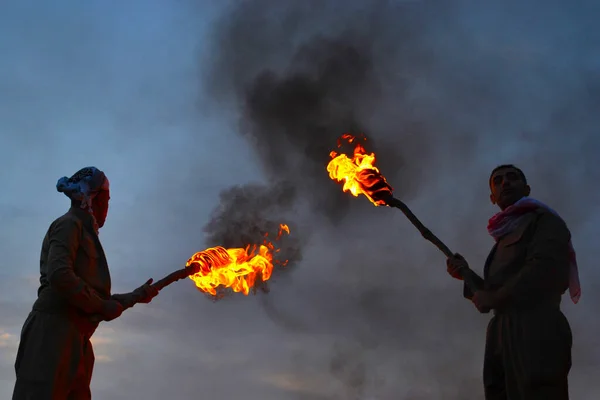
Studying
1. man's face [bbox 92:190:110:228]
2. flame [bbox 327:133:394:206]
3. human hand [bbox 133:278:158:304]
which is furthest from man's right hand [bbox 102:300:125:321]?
flame [bbox 327:133:394:206]

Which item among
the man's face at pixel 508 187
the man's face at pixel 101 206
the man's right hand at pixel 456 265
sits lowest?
the man's right hand at pixel 456 265

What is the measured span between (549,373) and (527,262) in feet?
4.42

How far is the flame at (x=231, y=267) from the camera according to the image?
10.4 metres

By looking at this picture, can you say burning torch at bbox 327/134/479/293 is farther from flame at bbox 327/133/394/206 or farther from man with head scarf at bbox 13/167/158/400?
man with head scarf at bbox 13/167/158/400

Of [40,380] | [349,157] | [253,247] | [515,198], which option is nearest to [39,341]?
[40,380]

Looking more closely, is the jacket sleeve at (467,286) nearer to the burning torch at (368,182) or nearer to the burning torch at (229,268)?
the burning torch at (368,182)

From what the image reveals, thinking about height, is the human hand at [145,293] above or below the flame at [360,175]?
below

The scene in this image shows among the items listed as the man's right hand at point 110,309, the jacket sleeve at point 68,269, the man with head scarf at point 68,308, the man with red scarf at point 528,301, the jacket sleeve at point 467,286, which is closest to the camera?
the man with red scarf at point 528,301

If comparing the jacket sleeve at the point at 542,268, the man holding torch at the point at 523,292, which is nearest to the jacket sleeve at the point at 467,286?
the man holding torch at the point at 523,292

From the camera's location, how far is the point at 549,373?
7.04m

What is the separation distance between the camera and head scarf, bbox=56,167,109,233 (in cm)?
848

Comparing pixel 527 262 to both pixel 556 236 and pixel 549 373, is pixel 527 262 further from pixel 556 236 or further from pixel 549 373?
pixel 549 373

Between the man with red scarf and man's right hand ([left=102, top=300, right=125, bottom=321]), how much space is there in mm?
4727

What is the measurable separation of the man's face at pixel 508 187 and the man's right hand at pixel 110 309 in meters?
5.45
